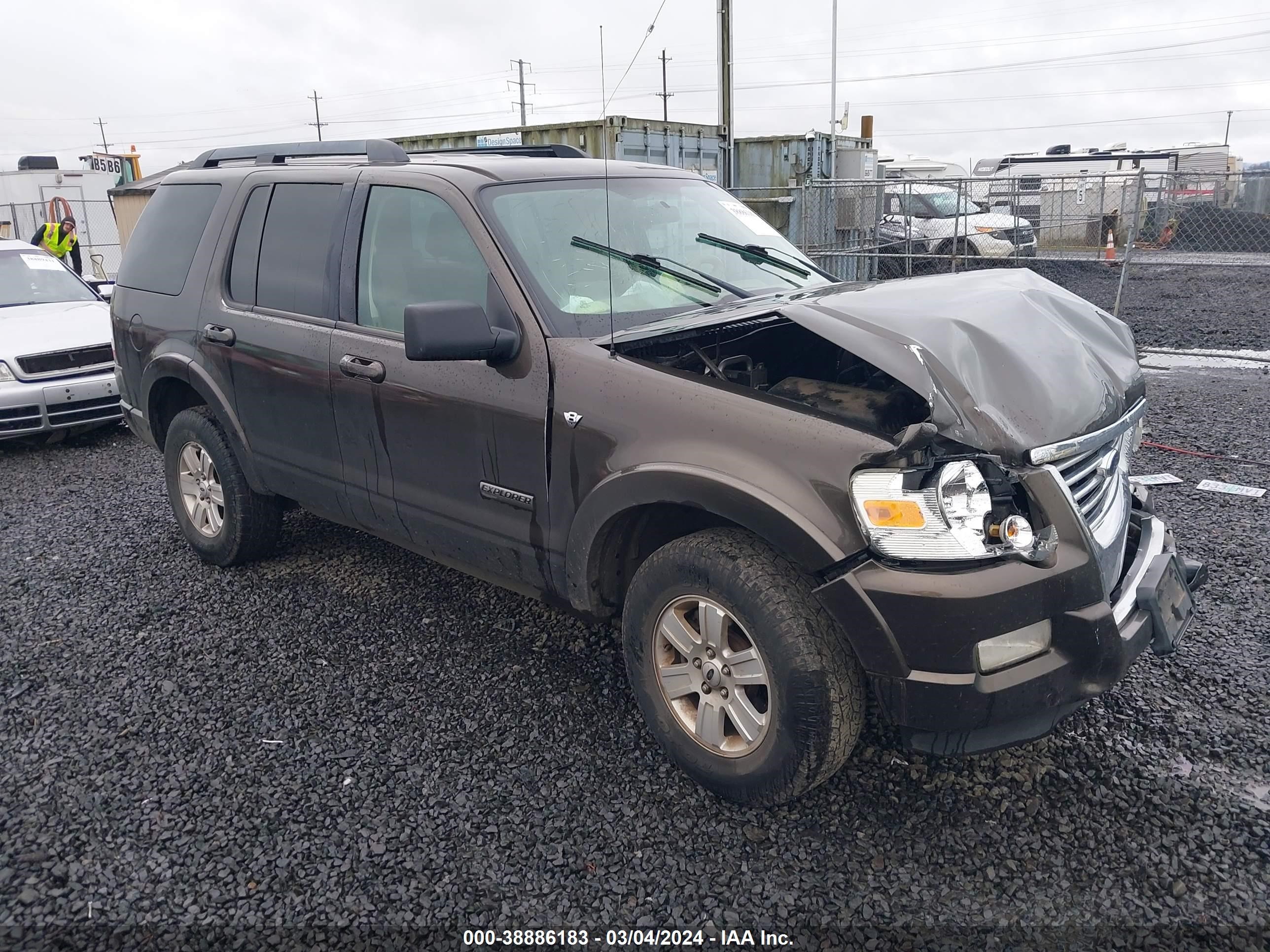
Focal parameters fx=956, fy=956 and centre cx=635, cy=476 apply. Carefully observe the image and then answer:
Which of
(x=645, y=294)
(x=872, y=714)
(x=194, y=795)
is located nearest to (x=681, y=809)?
(x=872, y=714)

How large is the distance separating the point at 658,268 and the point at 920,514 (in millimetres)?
1621

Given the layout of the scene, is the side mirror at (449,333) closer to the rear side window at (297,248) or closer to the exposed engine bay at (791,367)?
the exposed engine bay at (791,367)

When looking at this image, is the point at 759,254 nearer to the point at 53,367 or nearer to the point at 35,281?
the point at 53,367

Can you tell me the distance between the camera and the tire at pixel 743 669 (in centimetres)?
260

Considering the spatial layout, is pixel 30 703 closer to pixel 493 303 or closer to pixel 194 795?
pixel 194 795

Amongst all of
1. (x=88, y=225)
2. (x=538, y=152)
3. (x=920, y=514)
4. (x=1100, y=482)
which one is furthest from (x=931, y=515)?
(x=88, y=225)

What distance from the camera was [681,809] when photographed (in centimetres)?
294

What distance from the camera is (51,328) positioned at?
793 centimetres

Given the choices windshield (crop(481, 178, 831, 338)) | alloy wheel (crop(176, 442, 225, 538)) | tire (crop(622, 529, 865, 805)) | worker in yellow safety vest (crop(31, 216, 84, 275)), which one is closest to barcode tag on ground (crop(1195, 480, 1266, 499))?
windshield (crop(481, 178, 831, 338))

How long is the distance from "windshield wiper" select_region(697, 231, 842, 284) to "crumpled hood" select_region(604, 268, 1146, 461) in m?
0.60

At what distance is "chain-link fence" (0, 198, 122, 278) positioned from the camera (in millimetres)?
22406

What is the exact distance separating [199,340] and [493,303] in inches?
77.6

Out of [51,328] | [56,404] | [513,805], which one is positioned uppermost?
[51,328]

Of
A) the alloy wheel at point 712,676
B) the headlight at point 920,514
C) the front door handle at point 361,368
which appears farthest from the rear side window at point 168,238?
the headlight at point 920,514
